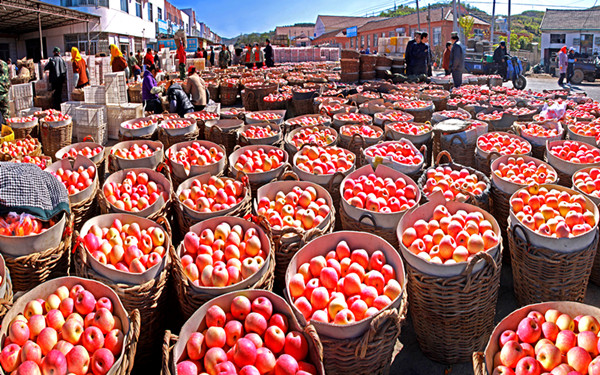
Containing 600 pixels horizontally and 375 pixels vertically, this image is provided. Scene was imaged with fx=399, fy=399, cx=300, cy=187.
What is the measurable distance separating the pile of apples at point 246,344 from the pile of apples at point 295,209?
99cm

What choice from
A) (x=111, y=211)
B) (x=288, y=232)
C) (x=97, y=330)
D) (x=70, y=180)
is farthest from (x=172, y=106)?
(x=97, y=330)

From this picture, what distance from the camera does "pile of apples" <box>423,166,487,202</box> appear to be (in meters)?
3.81

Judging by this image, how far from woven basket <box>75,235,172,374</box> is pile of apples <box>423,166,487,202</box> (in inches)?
101

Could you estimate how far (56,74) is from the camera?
1095 centimetres

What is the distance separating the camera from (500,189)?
3.98m

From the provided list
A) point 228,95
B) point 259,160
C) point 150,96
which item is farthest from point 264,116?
point 228,95

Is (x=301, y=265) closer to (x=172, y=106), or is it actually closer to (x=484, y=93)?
(x=172, y=106)

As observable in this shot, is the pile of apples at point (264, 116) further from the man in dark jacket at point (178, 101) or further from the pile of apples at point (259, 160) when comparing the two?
the pile of apples at point (259, 160)

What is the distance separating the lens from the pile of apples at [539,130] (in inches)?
225

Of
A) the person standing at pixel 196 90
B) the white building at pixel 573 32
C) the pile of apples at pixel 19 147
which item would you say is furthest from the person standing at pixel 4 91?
the white building at pixel 573 32

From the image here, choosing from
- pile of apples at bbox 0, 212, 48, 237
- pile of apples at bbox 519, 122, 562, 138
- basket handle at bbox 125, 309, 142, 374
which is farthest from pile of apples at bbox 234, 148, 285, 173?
pile of apples at bbox 519, 122, 562, 138

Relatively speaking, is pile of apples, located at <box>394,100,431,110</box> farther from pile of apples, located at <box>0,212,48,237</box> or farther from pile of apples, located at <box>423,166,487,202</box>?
pile of apples, located at <box>0,212,48,237</box>

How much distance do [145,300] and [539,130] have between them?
5.83 meters

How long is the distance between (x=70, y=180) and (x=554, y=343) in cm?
429
